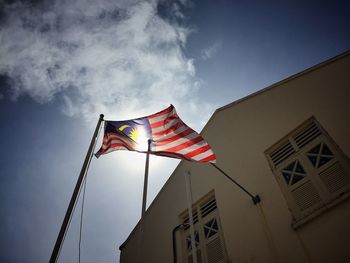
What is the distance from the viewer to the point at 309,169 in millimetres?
5848

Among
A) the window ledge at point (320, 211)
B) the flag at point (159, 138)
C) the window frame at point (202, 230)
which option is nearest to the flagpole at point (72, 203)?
the flag at point (159, 138)

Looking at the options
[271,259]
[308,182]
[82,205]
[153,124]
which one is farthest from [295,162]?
[82,205]

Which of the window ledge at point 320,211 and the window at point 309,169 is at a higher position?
the window at point 309,169

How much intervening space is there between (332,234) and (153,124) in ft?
14.5

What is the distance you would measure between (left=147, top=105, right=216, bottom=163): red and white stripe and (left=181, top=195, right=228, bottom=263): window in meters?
2.53

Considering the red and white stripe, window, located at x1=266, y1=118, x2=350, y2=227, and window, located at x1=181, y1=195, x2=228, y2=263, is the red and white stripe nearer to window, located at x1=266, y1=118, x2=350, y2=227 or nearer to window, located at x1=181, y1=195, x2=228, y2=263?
window, located at x1=266, y1=118, x2=350, y2=227

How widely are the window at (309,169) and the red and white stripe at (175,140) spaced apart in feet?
6.08

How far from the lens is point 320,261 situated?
4477mm

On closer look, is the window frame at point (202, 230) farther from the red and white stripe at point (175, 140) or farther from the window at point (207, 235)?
the red and white stripe at point (175, 140)

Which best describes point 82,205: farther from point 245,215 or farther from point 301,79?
point 301,79

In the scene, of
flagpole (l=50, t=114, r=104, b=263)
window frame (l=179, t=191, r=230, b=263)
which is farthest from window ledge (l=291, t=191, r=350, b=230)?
flagpole (l=50, t=114, r=104, b=263)

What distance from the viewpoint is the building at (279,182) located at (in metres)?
4.95

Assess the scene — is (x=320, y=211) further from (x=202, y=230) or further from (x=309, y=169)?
(x=202, y=230)

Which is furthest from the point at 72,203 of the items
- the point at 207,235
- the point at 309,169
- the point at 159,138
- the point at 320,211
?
the point at 309,169
